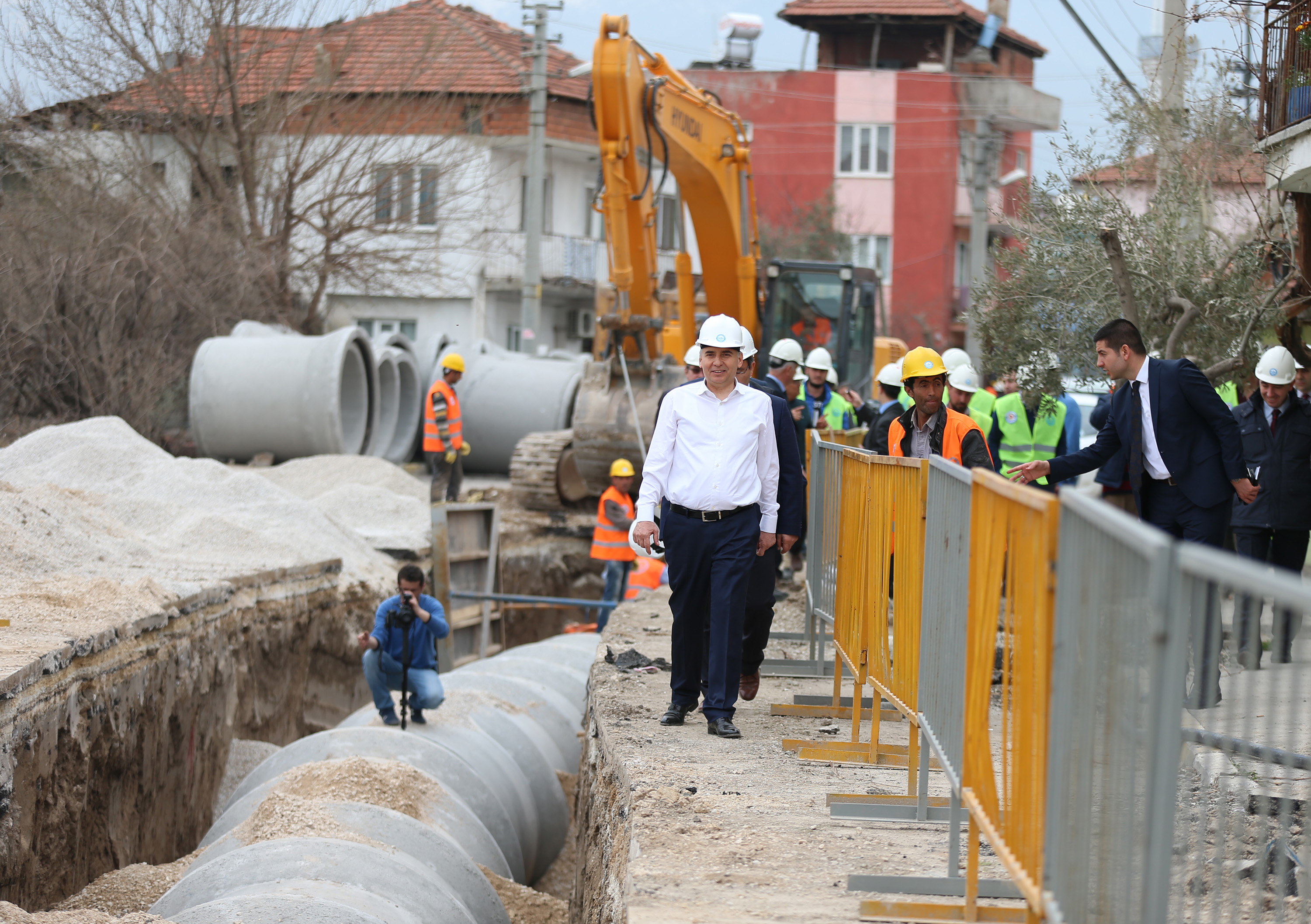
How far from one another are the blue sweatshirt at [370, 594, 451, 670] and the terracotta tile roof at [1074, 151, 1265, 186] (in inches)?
197

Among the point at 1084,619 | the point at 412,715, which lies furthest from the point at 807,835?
the point at 412,715

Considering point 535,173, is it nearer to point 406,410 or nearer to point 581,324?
point 406,410

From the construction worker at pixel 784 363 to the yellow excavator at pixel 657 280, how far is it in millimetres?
1791

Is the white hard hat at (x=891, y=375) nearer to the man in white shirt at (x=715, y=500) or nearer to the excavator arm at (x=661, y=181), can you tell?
the excavator arm at (x=661, y=181)

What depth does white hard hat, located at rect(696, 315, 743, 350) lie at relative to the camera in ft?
20.0

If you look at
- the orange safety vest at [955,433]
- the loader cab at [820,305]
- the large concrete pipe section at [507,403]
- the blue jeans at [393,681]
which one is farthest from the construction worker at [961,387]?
the large concrete pipe section at [507,403]

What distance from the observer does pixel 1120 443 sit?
667 centimetres

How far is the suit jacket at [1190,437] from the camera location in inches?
252

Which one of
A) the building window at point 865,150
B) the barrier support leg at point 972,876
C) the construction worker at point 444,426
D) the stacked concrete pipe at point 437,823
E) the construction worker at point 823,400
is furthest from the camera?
the building window at point 865,150

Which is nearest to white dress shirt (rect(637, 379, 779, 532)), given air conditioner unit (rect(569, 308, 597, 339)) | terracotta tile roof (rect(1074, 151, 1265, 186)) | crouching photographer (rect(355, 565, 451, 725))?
crouching photographer (rect(355, 565, 451, 725))

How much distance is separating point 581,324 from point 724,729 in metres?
34.9

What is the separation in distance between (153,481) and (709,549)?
30.7ft

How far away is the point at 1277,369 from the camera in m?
7.97

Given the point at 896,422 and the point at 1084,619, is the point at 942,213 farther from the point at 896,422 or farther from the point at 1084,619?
the point at 1084,619
